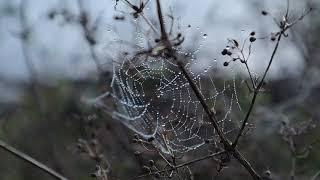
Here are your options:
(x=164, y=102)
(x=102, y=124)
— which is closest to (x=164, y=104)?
(x=164, y=102)

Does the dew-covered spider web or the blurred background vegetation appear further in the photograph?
the blurred background vegetation

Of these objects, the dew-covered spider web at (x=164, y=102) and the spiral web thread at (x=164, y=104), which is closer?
the dew-covered spider web at (x=164, y=102)

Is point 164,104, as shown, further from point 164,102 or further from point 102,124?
point 102,124

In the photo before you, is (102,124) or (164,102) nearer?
(164,102)

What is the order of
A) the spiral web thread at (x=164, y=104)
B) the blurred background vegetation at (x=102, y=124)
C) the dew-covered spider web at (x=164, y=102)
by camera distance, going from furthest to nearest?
the blurred background vegetation at (x=102, y=124)
the spiral web thread at (x=164, y=104)
the dew-covered spider web at (x=164, y=102)

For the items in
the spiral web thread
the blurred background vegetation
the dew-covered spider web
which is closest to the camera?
the dew-covered spider web

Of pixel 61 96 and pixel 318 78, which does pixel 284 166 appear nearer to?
pixel 318 78

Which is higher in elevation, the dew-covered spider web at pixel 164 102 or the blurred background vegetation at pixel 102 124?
the dew-covered spider web at pixel 164 102

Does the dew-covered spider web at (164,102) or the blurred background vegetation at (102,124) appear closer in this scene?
the dew-covered spider web at (164,102)

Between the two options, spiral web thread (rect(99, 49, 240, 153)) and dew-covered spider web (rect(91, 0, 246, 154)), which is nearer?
dew-covered spider web (rect(91, 0, 246, 154))

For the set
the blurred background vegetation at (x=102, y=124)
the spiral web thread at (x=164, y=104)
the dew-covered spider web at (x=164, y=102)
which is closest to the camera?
the dew-covered spider web at (x=164, y=102)

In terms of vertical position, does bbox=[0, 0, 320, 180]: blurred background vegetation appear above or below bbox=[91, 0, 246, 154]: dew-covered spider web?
below

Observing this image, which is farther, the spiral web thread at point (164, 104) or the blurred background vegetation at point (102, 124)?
the blurred background vegetation at point (102, 124)

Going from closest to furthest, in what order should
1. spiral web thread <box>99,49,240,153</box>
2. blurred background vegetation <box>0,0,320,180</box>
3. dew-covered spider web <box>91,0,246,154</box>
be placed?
dew-covered spider web <box>91,0,246,154</box> → spiral web thread <box>99,49,240,153</box> → blurred background vegetation <box>0,0,320,180</box>
